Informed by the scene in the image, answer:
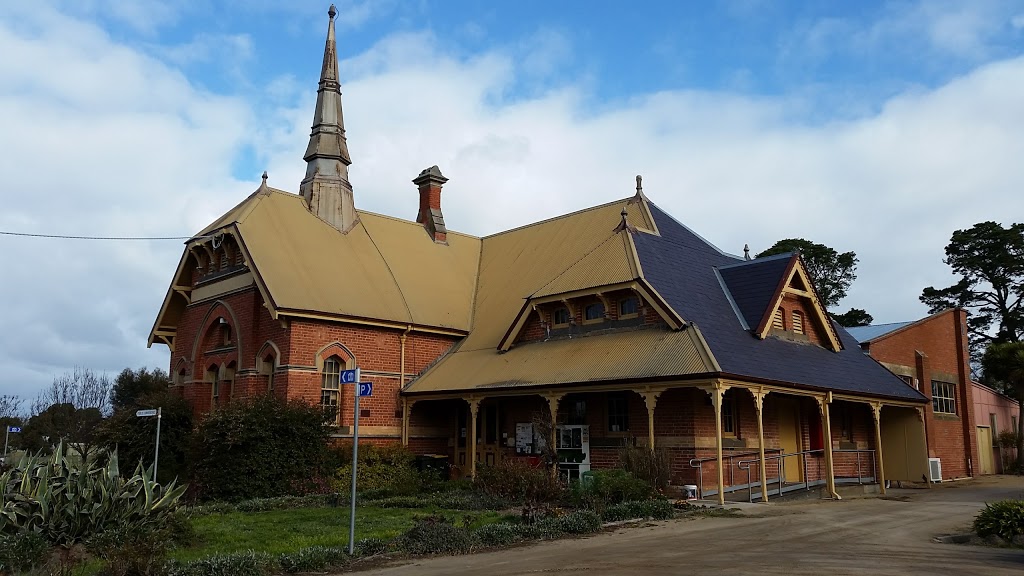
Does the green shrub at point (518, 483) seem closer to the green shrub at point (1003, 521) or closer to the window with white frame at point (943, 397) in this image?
the green shrub at point (1003, 521)

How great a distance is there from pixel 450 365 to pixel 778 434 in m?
9.51

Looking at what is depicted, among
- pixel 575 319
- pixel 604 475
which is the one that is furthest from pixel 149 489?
Answer: pixel 575 319

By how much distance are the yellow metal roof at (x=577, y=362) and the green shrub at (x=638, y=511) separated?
329 cm

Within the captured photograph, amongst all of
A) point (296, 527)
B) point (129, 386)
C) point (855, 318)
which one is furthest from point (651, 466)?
point (129, 386)

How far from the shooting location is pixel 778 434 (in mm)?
22516

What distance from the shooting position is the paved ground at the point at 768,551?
10.2 meters

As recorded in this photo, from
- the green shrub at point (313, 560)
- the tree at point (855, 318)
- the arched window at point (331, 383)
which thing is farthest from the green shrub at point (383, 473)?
the tree at point (855, 318)

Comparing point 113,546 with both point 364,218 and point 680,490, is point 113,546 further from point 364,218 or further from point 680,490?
point 364,218

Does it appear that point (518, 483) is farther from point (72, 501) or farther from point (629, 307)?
point (72, 501)

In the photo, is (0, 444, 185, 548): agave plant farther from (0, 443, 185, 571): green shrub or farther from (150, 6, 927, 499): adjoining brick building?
(150, 6, 927, 499): adjoining brick building

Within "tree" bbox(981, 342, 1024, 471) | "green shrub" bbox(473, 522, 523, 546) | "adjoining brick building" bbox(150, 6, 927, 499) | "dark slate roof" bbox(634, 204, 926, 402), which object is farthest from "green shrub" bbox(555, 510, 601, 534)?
"tree" bbox(981, 342, 1024, 471)

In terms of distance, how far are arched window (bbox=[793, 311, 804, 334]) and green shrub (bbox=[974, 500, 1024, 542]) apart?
1089 centimetres

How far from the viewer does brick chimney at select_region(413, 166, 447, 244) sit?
31188 millimetres

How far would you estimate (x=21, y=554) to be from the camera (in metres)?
9.50
